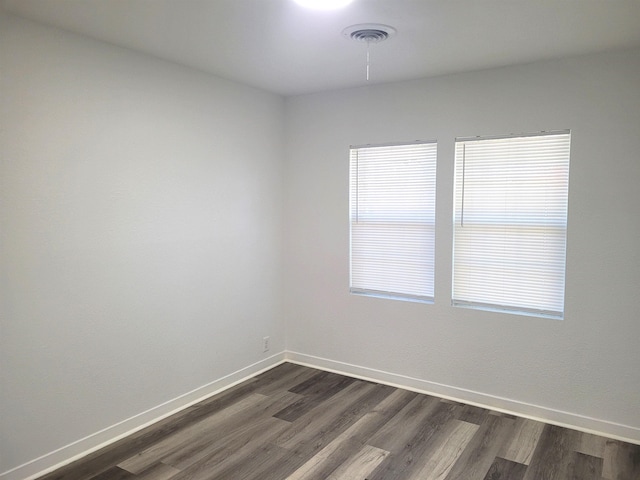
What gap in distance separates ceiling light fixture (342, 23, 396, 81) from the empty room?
19 millimetres

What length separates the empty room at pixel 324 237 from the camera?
2.63 m

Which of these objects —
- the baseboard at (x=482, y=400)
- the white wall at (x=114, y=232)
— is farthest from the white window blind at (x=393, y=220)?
the white wall at (x=114, y=232)

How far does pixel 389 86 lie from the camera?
389cm

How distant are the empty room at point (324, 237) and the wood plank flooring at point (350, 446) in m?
0.02

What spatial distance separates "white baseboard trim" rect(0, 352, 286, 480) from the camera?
8.84ft

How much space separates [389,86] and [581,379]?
100 inches

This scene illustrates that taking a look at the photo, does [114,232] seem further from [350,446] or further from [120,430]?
[350,446]

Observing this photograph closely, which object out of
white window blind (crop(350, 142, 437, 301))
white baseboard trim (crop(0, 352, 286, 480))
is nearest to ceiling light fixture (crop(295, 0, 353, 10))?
white window blind (crop(350, 142, 437, 301))

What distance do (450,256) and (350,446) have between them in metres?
1.56

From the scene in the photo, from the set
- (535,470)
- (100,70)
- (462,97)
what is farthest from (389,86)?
(535,470)

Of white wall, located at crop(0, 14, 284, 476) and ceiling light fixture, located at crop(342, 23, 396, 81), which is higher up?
ceiling light fixture, located at crop(342, 23, 396, 81)

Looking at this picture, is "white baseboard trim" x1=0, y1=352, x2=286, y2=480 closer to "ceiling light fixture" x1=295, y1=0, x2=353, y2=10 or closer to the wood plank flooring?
the wood plank flooring

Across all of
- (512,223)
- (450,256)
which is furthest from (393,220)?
(512,223)

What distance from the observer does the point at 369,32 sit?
267 cm
